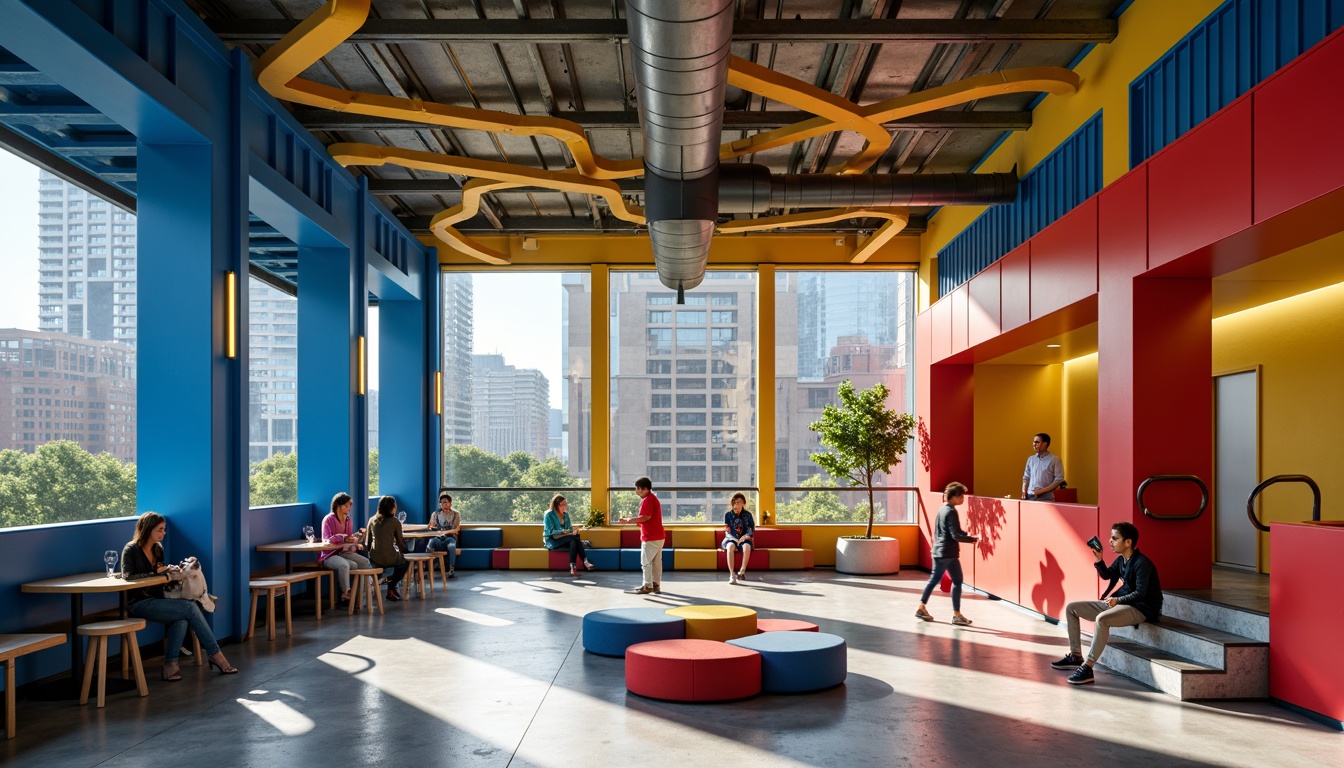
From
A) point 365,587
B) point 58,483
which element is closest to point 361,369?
point 365,587

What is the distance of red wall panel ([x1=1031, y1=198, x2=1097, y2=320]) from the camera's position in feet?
28.5

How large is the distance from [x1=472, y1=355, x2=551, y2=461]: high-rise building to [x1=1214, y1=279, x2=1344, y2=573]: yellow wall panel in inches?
417

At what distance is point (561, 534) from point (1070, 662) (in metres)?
8.45

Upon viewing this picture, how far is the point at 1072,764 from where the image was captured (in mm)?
4934

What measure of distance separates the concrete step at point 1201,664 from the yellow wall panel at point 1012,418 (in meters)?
7.50

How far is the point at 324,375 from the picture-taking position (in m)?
12.0

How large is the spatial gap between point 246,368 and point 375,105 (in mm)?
2681

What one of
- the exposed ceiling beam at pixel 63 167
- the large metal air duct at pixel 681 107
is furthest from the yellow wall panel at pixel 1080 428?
the exposed ceiling beam at pixel 63 167

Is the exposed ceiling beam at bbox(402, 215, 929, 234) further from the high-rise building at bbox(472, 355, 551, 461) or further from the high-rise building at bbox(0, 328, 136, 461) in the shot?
the high-rise building at bbox(0, 328, 136, 461)

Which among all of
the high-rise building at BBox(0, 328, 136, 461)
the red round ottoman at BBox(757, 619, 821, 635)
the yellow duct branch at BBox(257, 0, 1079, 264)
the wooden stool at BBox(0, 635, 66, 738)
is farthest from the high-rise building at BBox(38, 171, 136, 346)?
the red round ottoman at BBox(757, 619, 821, 635)

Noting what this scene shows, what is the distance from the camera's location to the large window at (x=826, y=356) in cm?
1630

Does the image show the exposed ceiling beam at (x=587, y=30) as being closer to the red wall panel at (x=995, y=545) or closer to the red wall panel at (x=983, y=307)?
the red wall panel at (x=983, y=307)

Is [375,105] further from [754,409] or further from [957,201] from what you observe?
[754,409]

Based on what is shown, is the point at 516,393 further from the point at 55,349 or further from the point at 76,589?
the point at 55,349
